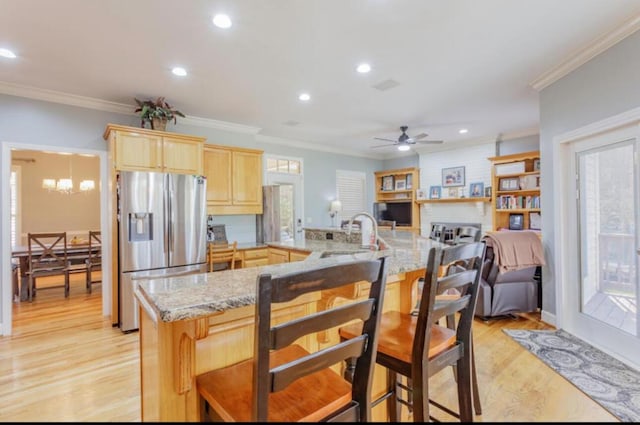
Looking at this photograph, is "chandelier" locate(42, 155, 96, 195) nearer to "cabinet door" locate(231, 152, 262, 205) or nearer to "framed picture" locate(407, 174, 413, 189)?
"cabinet door" locate(231, 152, 262, 205)

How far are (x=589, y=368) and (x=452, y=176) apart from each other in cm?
480

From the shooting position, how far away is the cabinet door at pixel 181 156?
391 centimetres

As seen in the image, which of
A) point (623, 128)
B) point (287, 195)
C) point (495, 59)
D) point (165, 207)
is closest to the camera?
point (623, 128)

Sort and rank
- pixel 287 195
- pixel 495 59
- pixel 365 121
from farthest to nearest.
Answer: pixel 287 195 → pixel 365 121 → pixel 495 59

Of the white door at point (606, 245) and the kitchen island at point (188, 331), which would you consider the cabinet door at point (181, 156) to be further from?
the white door at point (606, 245)

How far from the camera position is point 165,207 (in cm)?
365

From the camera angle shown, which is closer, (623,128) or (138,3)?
(138,3)

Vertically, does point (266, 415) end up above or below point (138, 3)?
below

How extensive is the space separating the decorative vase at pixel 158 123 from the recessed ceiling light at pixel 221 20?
188 cm

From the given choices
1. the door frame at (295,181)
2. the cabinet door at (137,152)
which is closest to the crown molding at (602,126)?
the door frame at (295,181)

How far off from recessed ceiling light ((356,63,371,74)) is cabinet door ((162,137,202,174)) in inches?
88.8

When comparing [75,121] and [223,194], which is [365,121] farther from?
[75,121]

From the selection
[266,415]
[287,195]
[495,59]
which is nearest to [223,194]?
[287,195]

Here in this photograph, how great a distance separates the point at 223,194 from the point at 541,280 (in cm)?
424
